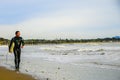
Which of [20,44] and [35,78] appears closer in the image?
[35,78]

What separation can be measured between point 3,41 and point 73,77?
11949 cm

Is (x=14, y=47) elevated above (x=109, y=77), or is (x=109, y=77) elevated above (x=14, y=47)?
(x=14, y=47)

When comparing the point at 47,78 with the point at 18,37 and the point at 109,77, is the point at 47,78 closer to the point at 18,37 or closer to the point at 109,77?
the point at 109,77

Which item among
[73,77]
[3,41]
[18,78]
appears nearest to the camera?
[18,78]

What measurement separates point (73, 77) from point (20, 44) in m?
3.67

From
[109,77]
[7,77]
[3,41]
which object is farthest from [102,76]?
[3,41]

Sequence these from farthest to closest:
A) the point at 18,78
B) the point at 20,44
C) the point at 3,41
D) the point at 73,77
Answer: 1. the point at 3,41
2. the point at 20,44
3. the point at 73,77
4. the point at 18,78

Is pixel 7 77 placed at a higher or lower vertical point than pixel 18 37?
lower

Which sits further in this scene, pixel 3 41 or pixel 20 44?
pixel 3 41

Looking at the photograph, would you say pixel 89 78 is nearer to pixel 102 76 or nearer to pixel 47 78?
pixel 102 76

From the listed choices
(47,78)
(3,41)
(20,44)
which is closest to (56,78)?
(47,78)

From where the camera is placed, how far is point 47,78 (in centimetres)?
1072

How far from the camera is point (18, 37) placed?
1386 centimetres

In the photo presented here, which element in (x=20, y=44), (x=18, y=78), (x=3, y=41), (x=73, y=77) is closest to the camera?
(x=18, y=78)
